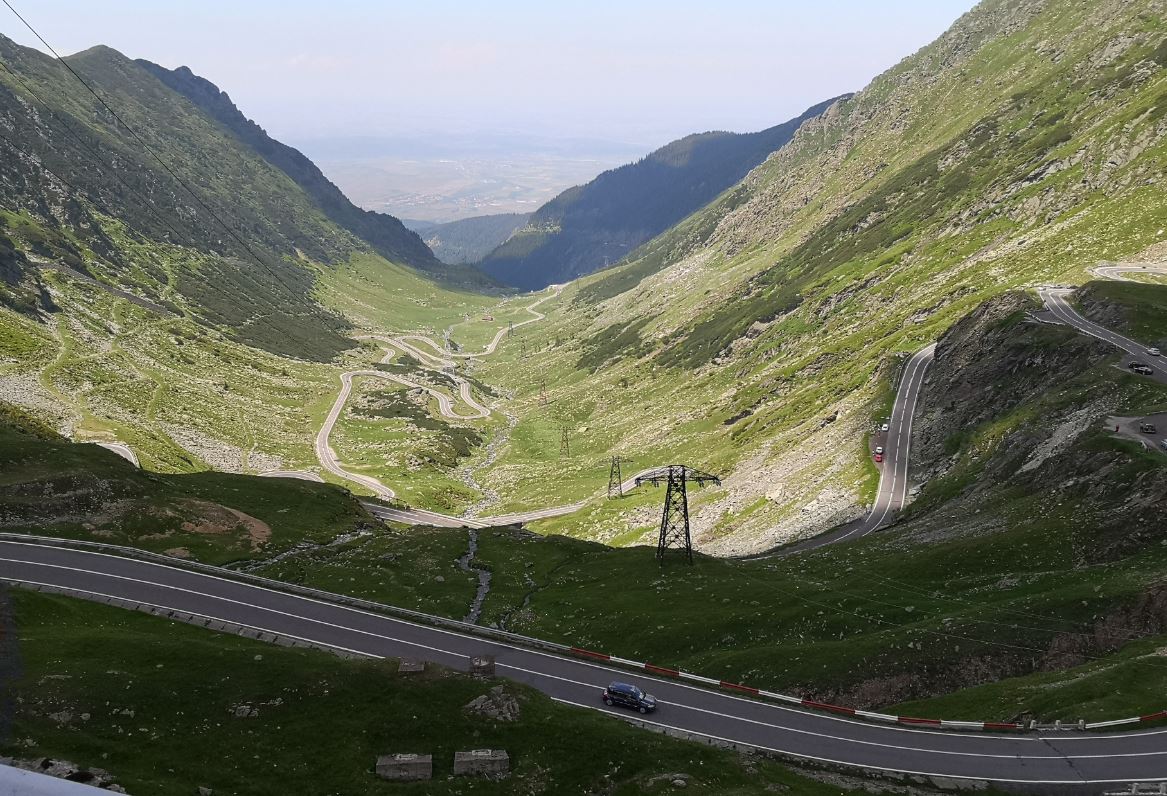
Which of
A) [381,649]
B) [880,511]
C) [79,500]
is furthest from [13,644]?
[880,511]

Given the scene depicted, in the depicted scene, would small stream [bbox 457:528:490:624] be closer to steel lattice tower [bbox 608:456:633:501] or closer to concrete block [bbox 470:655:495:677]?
concrete block [bbox 470:655:495:677]

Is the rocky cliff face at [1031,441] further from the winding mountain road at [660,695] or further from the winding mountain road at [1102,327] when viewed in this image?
the winding mountain road at [660,695]

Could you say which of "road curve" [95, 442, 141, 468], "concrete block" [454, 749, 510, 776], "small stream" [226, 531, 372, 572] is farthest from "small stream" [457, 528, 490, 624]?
"road curve" [95, 442, 141, 468]

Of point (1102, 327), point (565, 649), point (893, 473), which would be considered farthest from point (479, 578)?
point (1102, 327)

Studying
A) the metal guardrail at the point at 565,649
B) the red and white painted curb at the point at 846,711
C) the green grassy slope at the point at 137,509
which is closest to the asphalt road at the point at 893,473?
the red and white painted curb at the point at 846,711

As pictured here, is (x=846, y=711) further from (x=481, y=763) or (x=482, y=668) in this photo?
(x=481, y=763)
